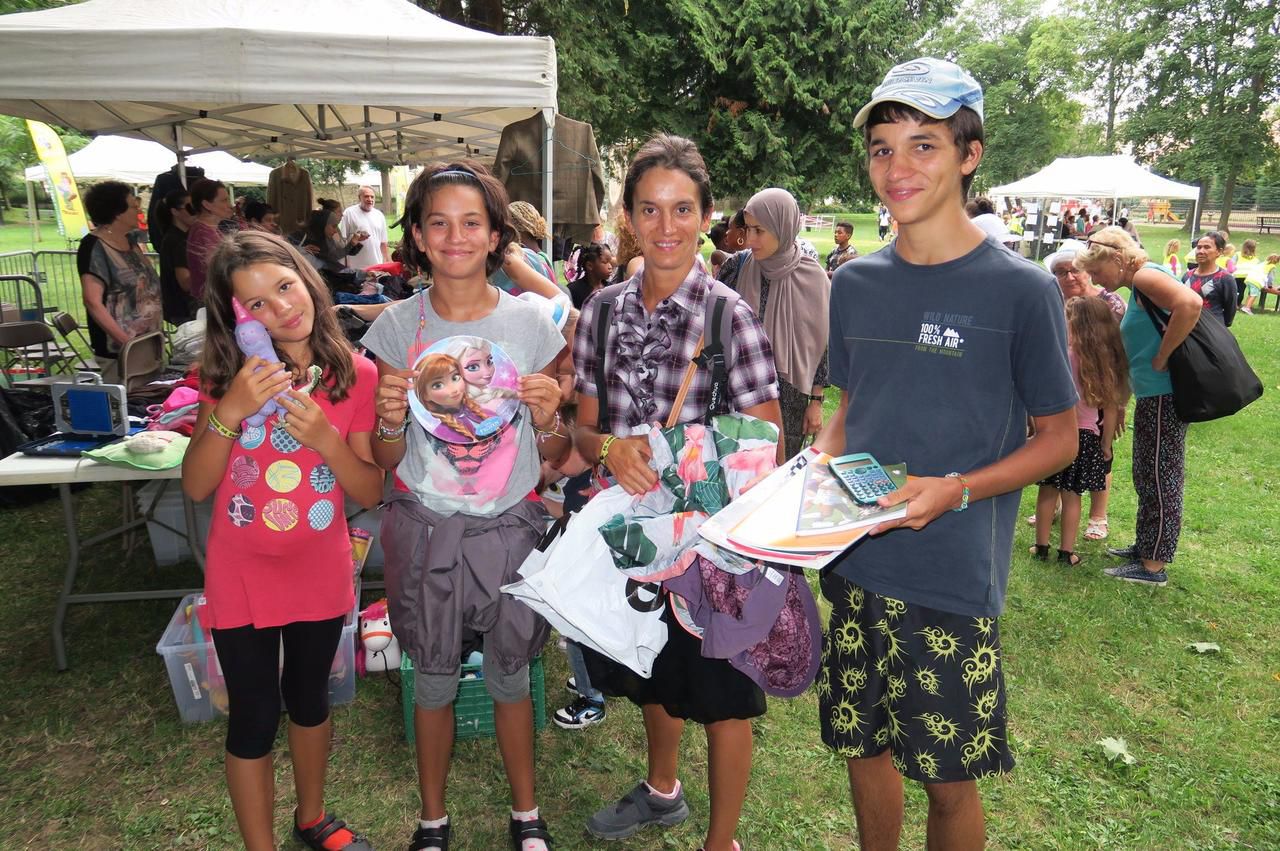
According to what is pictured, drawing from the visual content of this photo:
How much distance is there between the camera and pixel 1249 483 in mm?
6477

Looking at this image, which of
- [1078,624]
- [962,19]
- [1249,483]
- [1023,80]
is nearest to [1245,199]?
[1023,80]

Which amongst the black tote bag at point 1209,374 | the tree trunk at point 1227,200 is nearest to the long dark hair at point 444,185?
the black tote bag at point 1209,374

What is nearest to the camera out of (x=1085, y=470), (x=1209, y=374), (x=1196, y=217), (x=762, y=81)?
(x=1209, y=374)

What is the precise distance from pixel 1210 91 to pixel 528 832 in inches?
1899

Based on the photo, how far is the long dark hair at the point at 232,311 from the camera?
6.57 ft

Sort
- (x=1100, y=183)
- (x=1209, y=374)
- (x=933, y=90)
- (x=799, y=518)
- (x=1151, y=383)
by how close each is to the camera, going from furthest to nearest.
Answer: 1. (x=1100, y=183)
2. (x=1151, y=383)
3. (x=1209, y=374)
4. (x=933, y=90)
5. (x=799, y=518)

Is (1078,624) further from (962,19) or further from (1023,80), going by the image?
(962,19)

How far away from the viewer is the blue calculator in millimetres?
1522

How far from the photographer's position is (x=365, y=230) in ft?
41.4

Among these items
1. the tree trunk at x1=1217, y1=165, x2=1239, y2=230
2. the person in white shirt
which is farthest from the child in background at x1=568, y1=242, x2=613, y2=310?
the tree trunk at x1=1217, y1=165, x2=1239, y2=230

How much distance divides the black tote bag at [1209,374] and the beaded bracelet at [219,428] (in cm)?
451

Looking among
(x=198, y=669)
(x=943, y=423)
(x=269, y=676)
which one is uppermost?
(x=943, y=423)

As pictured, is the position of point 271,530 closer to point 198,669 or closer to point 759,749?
point 198,669

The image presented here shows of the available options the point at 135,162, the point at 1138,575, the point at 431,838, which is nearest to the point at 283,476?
the point at 431,838
